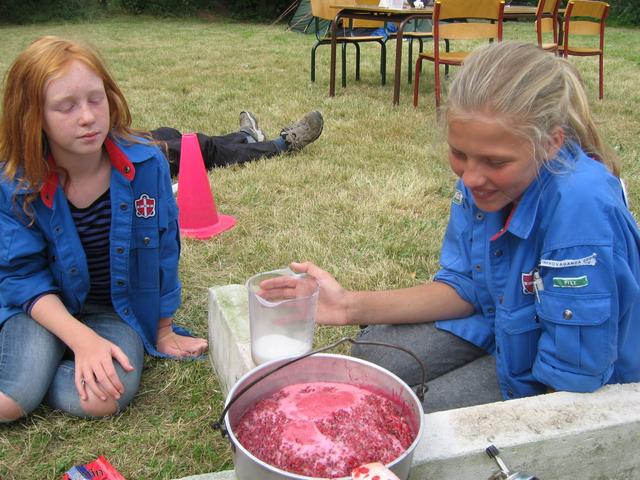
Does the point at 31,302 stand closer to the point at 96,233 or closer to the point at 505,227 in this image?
the point at 96,233

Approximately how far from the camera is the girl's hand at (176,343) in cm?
240

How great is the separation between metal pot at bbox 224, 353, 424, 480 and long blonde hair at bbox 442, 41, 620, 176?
0.61 meters

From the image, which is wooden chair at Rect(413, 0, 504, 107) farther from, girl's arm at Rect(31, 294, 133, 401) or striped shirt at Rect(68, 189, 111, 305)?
girl's arm at Rect(31, 294, 133, 401)

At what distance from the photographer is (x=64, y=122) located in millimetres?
2025

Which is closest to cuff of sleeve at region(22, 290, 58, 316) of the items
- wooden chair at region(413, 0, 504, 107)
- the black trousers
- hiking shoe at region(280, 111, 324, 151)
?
the black trousers

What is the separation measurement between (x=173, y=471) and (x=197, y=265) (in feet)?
4.57

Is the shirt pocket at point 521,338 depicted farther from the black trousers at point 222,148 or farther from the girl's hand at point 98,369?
the black trousers at point 222,148

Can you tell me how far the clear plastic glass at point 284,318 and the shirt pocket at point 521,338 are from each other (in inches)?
19.8

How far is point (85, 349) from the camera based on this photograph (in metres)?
2.02

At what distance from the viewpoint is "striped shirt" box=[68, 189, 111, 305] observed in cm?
218

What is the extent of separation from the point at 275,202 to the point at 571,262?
2599mm

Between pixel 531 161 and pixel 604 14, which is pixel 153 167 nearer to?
pixel 531 161

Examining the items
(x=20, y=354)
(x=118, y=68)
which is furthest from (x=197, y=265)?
(x=118, y=68)

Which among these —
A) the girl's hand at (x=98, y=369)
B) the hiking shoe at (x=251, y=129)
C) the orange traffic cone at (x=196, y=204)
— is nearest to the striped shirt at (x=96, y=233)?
the girl's hand at (x=98, y=369)
